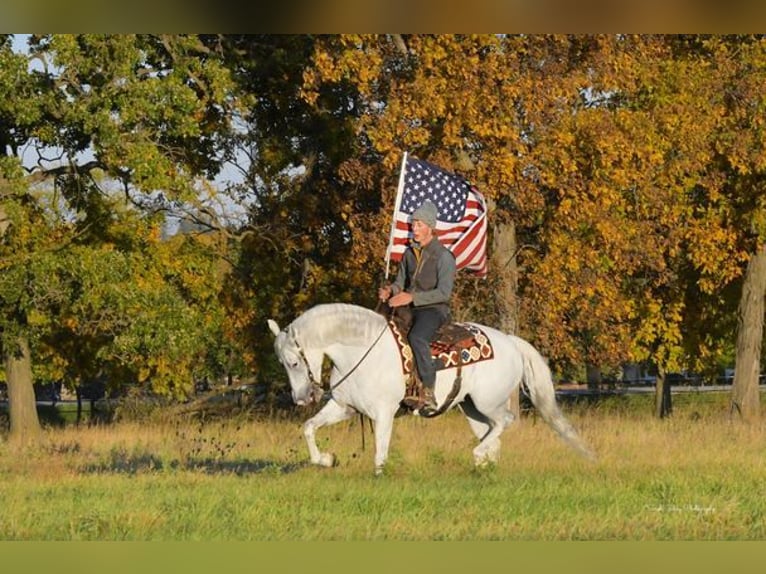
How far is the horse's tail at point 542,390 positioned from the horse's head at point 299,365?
2.91m

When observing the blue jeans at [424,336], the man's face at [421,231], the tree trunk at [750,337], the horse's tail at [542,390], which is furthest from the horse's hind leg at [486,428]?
the tree trunk at [750,337]

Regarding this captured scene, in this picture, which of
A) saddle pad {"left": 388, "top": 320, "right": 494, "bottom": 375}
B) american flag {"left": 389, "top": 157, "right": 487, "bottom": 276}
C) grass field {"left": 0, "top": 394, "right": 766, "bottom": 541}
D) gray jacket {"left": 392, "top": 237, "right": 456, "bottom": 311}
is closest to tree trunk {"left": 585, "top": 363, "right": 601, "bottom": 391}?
american flag {"left": 389, "top": 157, "right": 487, "bottom": 276}

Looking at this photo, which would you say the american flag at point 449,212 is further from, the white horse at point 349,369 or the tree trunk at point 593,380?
the tree trunk at point 593,380

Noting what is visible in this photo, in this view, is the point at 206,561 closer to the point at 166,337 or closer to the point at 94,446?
the point at 94,446

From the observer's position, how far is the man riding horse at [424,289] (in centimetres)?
1533

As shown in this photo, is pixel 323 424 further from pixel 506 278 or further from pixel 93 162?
pixel 93 162

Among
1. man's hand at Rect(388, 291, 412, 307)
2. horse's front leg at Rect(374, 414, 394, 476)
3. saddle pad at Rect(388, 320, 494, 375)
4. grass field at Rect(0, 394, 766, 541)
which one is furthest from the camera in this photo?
saddle pad at Rect(388, 320, 494, 375)

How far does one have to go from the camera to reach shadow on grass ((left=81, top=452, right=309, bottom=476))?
16.3 meters

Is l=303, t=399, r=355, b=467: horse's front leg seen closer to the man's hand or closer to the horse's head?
the horse's head

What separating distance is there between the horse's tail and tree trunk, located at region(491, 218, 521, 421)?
30.4 feet

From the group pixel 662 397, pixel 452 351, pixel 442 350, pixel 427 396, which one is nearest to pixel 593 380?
pixel 662 397

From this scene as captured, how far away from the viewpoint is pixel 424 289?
15.5 meters

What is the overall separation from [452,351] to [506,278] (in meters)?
11.3

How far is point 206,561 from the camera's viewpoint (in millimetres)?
9336
